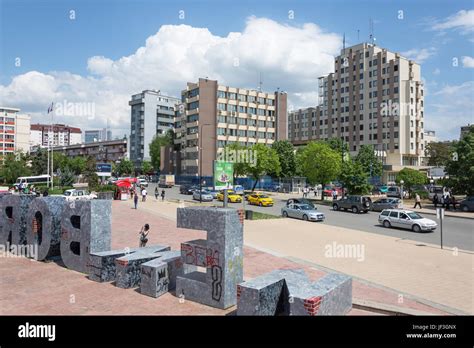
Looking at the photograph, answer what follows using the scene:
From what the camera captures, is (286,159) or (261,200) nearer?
(261,200)

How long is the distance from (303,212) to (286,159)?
41.0m

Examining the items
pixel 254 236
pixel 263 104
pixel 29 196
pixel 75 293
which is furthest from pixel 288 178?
pixel 75 293

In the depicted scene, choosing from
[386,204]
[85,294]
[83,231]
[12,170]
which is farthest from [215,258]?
[12,170]

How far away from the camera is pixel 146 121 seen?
125 metres

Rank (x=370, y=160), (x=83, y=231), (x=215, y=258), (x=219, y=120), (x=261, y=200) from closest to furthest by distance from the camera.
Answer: (x=215, y=258)
(x=83, y=231)
(x=261, y=200)
(x=370, y=160)
(x=219, y=120)

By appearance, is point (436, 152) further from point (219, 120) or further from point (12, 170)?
point (12, 170)

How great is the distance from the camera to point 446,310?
31.2ft

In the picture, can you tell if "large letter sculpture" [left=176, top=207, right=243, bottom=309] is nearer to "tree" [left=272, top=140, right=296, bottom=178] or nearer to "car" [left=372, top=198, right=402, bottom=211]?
"car" [left=372, top=198, right=402, bottom=211]

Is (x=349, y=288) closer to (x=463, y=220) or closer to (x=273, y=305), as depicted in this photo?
(x=273, y=305)

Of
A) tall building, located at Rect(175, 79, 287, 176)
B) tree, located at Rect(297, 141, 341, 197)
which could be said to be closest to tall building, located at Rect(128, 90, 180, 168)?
tall building, located at Rect(175, 79, 287, 176)

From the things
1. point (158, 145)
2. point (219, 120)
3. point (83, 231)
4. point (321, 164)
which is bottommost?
point (83, 231)

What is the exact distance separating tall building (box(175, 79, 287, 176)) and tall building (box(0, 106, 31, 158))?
52.9m

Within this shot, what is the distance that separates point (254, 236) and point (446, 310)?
12.6m

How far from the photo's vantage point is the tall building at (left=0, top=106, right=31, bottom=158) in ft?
353
